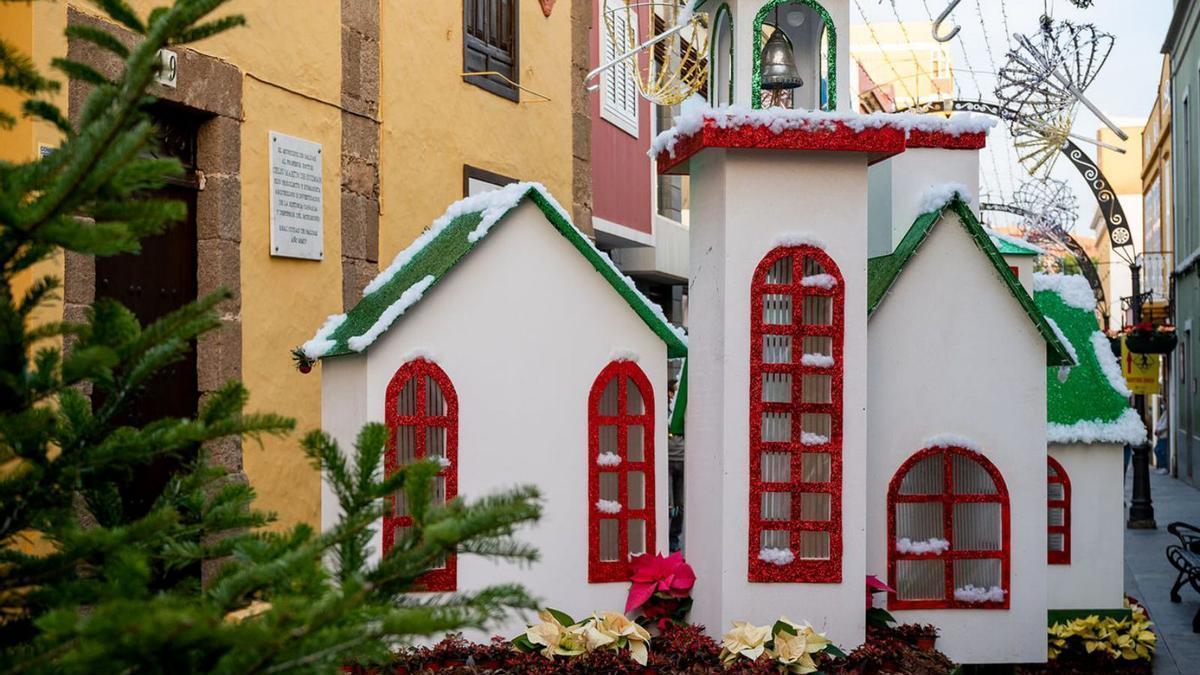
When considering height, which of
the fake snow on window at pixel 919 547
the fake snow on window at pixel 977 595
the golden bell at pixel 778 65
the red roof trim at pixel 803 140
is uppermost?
the golden bell at pixel 778 65

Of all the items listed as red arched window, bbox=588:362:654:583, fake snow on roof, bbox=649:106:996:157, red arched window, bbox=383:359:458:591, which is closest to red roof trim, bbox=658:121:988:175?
fake snow on roof, bbox=649:106:996:157

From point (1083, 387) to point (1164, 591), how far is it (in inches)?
193

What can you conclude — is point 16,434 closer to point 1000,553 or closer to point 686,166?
point 686,166

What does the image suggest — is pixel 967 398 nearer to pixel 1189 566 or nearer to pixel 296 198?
pixel 296 198

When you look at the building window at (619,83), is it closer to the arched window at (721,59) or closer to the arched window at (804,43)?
the arched window at (804,43)

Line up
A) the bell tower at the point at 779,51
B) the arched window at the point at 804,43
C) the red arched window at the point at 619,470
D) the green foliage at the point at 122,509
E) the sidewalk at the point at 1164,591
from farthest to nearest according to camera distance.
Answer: the sidewalk at the point at 1164,591 < the arched window at the point at 804,43 < the bell tower at the point at 779,51 < the red arched window at the point at 619,470 < the green foliage at the point at 122,509

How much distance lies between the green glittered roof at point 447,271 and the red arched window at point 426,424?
25 cm

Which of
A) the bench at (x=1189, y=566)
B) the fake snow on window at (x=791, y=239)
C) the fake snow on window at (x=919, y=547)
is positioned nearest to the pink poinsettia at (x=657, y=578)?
the fake snow on window at (x=919, y=547)

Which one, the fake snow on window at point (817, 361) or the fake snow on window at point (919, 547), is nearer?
the fake snow on window at point (817, 361)

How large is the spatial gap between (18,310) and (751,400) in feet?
12.4

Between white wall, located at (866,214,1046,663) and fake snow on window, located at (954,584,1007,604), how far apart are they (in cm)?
5

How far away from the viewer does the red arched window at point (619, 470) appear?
5875 millimetres

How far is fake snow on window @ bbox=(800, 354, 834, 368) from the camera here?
18.9 feet

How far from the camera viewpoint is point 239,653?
2043 millimetres
